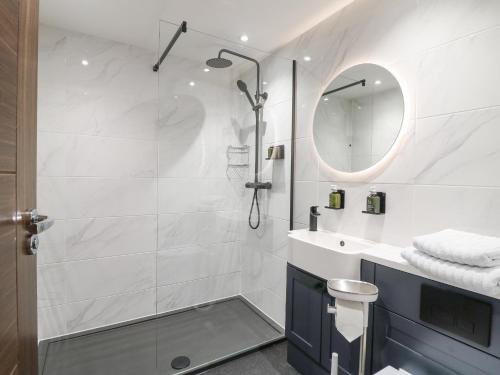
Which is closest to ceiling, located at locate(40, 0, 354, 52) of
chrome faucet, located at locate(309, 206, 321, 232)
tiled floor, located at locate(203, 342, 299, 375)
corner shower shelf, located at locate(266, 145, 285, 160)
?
corner shower shelf, located at locate(266, 145, 285, 160)

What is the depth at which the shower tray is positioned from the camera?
5.69ft

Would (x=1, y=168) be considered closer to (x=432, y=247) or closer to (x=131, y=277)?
(x=432, y=247)

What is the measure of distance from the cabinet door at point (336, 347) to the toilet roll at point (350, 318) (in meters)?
0.35

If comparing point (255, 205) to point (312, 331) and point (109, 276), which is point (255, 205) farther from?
point (109, 276)

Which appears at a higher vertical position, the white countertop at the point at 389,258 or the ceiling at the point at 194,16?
the ceiling at the point at 194,16

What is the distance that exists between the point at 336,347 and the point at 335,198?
2.81 ft

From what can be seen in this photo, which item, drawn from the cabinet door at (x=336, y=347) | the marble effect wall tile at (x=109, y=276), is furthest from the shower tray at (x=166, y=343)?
the cabinet door at (x=336, y=347)

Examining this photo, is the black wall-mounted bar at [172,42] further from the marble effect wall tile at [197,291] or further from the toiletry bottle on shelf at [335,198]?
the marble effect wall tile at [197,291]

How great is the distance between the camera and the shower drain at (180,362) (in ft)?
5.67

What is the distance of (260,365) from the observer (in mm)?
1804

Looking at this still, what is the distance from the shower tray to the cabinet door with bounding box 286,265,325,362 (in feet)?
1.49

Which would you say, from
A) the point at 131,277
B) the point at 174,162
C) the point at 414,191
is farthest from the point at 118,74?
the point at 414,191

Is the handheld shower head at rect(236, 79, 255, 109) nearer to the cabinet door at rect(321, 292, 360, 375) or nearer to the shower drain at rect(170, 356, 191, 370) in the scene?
the cabinet door at rect(321, 292, 360, 375)

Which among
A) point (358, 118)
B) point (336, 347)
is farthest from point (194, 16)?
point (336, 347)
